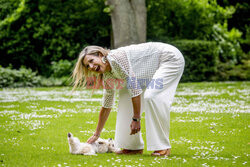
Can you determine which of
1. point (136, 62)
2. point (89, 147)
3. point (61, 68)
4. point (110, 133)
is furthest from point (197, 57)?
point (89, 147)

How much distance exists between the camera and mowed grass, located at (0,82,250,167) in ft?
15.6

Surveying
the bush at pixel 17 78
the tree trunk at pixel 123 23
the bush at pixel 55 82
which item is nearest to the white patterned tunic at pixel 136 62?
the tree trunk at pixel 123 23

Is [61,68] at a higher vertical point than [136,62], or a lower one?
lower

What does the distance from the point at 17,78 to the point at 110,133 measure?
1334cm

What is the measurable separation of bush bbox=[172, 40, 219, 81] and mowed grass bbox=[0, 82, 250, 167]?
8919 mm

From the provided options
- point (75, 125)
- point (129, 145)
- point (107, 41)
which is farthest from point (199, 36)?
point (129, 145)

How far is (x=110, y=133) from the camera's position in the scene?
6898 millimetres

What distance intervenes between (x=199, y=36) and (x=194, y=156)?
1895cm

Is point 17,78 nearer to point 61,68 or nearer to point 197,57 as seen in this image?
point 61,68

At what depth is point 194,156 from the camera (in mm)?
5027

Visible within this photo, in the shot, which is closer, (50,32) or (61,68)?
(61,68)

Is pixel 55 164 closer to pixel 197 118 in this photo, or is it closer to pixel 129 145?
pixel 129 145

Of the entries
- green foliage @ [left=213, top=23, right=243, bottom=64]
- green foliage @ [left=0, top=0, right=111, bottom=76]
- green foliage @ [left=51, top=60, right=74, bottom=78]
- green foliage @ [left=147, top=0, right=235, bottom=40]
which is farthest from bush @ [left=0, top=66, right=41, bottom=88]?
green foliage @ [left=213, top=23, right=243, bottom=64]

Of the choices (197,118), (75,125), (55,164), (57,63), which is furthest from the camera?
(57,63)
